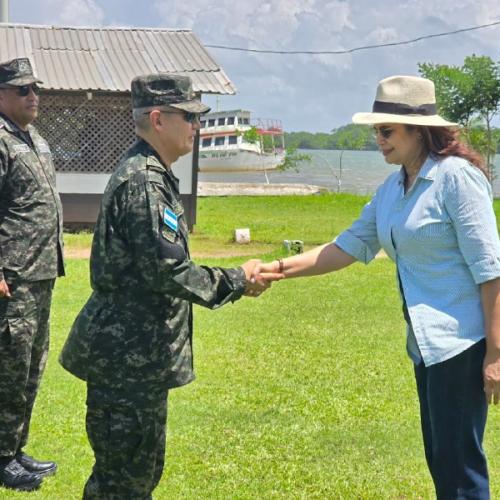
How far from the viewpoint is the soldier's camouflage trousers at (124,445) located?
3633mm

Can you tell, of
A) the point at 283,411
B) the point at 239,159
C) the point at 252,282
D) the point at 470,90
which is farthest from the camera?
the point at 239,159

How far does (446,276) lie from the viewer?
349cm

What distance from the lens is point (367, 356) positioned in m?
8.09

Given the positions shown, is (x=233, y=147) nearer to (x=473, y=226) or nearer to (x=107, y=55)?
(x=107, y=55)

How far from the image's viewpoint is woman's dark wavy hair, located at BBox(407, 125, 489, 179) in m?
3.54

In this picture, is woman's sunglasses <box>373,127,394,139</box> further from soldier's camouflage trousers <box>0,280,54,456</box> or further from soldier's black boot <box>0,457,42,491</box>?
soldier's black boot <box>0,457,42,491</box>

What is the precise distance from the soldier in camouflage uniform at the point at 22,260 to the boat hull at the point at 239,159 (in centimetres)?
5855

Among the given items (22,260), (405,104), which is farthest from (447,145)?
(22,260)

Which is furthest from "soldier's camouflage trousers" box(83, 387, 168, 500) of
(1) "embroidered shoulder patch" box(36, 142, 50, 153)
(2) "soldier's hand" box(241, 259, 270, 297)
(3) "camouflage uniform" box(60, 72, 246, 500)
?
(1) "embroidered shoulder patch" box(36, 142, 50, 153)

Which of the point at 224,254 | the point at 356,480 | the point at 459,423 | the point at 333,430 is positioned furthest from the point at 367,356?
the point at 224,254

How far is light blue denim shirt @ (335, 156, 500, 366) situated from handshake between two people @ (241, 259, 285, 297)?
27.8 inches

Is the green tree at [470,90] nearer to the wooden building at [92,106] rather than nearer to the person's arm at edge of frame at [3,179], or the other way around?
the wooden building at [92,106]

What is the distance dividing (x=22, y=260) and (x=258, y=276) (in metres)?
1.40

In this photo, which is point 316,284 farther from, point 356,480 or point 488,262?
point 488,262
